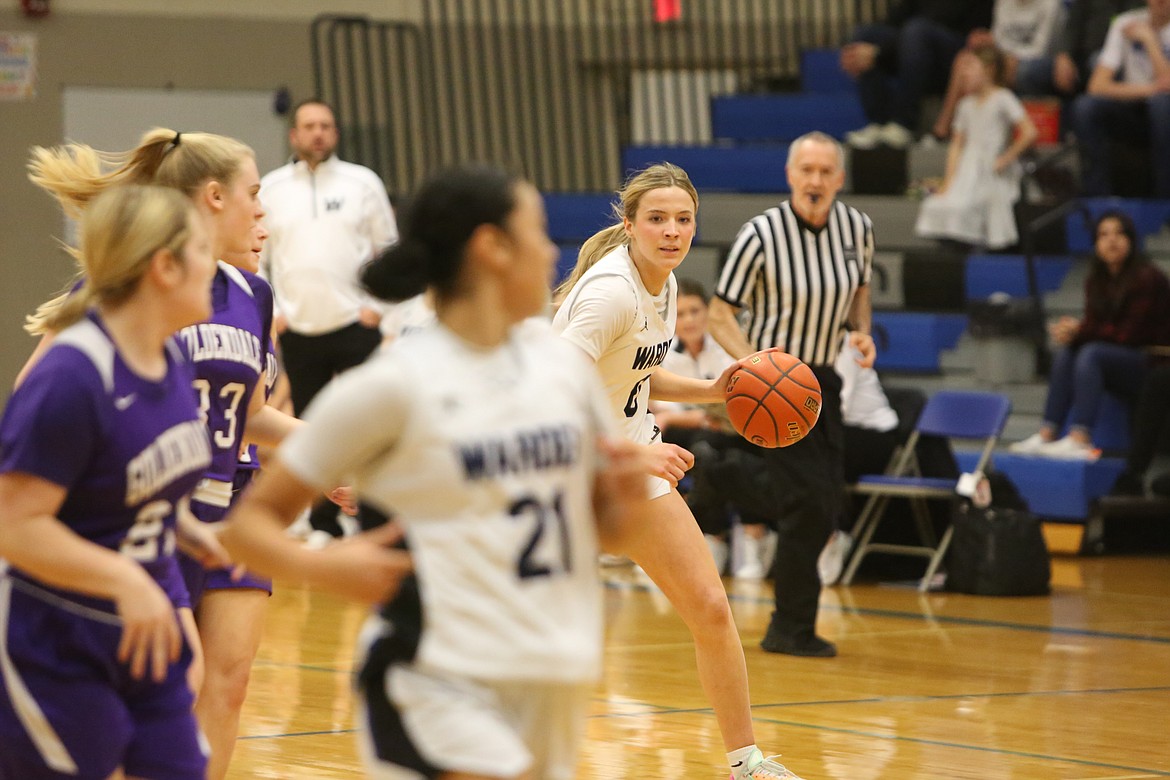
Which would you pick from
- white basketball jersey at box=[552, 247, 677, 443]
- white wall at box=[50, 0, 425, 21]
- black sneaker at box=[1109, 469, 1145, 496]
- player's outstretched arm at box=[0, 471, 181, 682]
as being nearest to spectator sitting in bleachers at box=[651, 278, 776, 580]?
black sneaker at box=[1109, 469, 1145, 496]

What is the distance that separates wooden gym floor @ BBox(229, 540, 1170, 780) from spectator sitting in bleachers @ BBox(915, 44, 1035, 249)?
346 centimetres

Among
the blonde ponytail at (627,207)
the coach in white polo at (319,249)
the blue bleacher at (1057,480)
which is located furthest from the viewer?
the blue bleacher at (1057,480)

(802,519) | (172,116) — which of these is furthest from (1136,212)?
(172,116)

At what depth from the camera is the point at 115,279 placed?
2859 millimetres

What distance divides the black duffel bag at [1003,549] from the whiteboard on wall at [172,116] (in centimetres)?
722

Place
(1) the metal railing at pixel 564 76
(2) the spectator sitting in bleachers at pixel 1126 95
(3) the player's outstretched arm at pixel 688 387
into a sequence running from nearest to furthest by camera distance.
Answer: (3) the player's outstretched arm at pixel 688 387 → (2) the spectator sitting in bleachers at pixel 1126 95 → (1) the metal railing at pixel 564 76

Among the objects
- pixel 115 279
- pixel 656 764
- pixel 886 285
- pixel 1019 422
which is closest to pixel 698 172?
pixel 886 285

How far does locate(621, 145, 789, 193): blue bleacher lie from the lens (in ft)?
43.4

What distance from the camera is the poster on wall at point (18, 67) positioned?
1320cm

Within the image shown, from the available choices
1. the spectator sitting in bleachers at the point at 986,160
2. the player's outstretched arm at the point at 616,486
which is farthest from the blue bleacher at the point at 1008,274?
the player's outstretched arm at the point at 616,486

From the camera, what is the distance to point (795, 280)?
7250mm

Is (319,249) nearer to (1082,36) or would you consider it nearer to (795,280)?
(795,280)

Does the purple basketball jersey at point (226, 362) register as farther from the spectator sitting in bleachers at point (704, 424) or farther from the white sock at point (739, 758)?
the spectator sitting in bleachers at point (704, 424)

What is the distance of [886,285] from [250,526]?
9810 millimetres
